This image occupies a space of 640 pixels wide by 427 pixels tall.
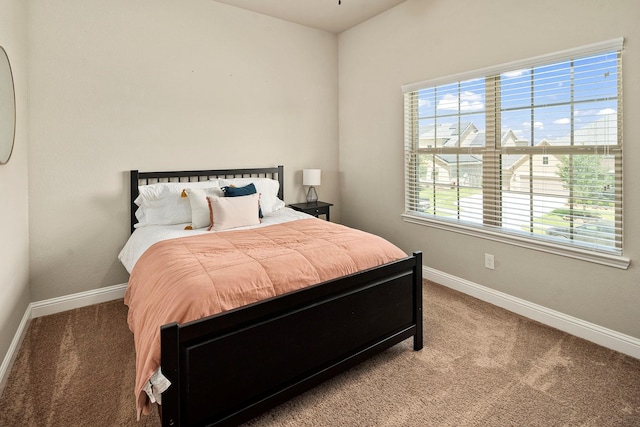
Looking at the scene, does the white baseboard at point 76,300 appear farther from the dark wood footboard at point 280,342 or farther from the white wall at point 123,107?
the dark wood footboard at point 280,342

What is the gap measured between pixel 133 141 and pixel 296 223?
169cm

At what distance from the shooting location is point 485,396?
197cm

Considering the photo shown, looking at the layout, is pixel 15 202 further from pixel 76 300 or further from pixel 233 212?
pixel 233 212

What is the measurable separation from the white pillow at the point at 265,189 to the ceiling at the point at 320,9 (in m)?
1.81

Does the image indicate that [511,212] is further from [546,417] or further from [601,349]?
[546,417]

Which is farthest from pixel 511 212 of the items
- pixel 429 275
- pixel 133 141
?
pixel 133 141

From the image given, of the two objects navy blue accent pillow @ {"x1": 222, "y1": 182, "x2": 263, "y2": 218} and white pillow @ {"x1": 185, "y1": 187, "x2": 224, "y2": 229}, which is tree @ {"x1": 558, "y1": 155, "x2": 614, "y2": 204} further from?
white pillow @ {"x1": 185, "y1": 187, "x2": 224, "y2": 229}

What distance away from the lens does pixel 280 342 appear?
1.80m

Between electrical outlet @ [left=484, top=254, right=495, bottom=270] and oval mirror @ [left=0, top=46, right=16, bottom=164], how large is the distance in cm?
356

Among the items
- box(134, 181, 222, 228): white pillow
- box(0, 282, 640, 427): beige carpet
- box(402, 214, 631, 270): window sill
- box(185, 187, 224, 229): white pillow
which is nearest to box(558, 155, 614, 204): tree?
box(402, 214, 631, 270): window sill

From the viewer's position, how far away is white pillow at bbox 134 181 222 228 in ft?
10.5

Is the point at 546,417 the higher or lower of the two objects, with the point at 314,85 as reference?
lower

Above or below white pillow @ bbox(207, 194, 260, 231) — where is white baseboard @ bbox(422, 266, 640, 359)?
below

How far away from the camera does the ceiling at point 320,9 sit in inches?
146
